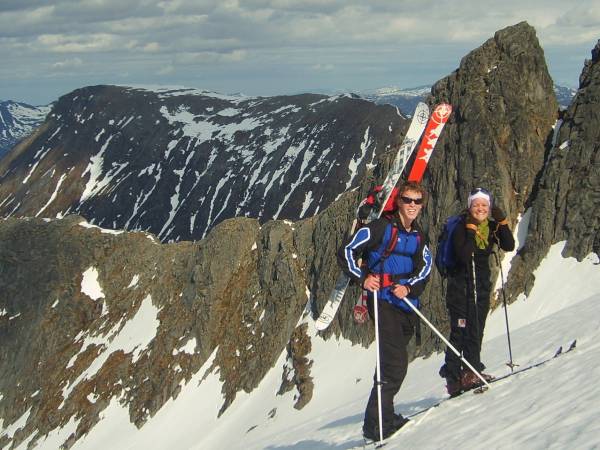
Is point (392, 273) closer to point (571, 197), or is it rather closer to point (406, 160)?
point (406, 160)

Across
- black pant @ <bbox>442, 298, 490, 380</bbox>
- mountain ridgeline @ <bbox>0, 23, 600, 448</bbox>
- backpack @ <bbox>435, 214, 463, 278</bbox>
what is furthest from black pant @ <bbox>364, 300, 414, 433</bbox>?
mountain ridgeline @ <bbox>0, 23, 600, 448</bbox>

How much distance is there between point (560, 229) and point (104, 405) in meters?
41.8

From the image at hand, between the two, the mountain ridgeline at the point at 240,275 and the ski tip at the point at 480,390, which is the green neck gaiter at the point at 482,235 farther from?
the mountain ridgeline at the point at 240,275

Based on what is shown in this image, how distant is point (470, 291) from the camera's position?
11062mm

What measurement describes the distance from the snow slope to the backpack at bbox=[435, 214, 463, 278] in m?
2.31

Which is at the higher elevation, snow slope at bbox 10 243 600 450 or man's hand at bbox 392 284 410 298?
man's hand at bbox 392 284 410 298

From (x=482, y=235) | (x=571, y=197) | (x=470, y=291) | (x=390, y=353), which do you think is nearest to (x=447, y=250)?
(x=482, y=235)

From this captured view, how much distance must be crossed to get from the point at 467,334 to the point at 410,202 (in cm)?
328

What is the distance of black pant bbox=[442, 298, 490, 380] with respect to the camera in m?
11.1

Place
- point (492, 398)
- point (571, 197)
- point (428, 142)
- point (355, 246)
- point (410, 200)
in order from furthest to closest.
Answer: point (571, 197) < point (428, 142) < point (492, 398) < point (355, 246) < point (410, 200)

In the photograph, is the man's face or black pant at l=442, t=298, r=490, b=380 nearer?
the man's face

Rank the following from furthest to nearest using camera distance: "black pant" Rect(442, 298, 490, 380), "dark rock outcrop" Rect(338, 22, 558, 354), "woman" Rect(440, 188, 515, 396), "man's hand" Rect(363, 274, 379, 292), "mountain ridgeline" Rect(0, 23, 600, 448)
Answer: "dark rock outcrop" Rect(338, 22, 558, 354), "mountain ridgeline" Rect(0, 23, 600, 448), "black pant" Rect(442, 298, 490, 380), "woman" Rect(440, 188, 515, 396), "man's hand" Rect(363, 274, 379, 292)

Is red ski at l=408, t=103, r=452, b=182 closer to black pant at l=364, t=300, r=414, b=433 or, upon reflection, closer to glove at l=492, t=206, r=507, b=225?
glove at l=492, t=206, r=507, b=225

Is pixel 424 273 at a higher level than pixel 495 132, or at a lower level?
lower
